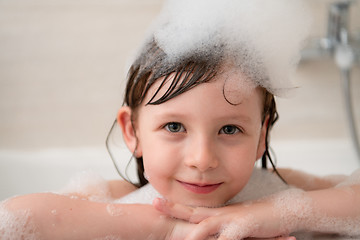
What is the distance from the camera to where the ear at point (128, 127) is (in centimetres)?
100

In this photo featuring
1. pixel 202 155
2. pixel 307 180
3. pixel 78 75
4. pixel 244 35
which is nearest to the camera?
pixel 202 155

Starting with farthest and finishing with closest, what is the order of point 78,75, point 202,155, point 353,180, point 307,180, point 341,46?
point 78,75 < point 341,46 < point 307,180 < point 353,180 < point 202,155

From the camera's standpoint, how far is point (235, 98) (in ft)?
2.75

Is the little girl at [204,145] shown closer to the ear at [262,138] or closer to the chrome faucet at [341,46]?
the ear at [262,138]

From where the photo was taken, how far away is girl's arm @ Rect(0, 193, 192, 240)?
802mm

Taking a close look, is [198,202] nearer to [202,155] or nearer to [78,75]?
[202,155]

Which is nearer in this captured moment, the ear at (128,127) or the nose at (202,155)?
the nose at (202,155)

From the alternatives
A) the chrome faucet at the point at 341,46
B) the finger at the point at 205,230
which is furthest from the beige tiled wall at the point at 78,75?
the finger at the point at 205,230

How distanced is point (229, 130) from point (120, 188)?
39 centimetres

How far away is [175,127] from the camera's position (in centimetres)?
86

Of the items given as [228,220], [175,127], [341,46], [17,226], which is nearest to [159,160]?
[175,127]

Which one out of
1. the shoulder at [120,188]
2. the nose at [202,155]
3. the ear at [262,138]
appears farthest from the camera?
the shoulder at [120,188]

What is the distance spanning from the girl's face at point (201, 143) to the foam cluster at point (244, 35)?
6cm

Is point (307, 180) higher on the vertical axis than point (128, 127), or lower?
lower
